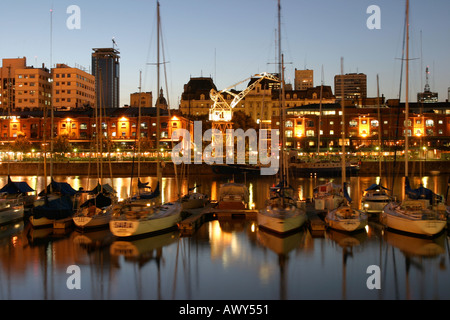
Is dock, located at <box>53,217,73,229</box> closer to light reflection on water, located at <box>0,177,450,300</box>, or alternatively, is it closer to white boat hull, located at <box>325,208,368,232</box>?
light reflection on water, located at <box>0,177,450,300</box>

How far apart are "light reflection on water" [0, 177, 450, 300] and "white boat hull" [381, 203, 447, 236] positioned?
1.40 feet

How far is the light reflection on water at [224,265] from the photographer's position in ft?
49.5

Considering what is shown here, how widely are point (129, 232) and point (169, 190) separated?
24561 millimetres

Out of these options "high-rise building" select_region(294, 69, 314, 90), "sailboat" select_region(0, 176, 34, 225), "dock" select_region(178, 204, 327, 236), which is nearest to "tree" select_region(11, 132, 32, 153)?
"sailboat" select_region(0, 176, 34, 225)

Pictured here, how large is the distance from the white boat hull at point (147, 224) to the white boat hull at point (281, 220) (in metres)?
4.79

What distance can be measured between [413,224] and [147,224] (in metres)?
13.0

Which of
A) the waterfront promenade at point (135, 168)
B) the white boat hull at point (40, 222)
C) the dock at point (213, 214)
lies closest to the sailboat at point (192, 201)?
the dock at point (213, 214)

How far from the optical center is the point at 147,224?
854 inches

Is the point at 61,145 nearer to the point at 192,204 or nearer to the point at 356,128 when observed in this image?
the point at 192,204

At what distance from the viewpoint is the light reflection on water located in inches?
594

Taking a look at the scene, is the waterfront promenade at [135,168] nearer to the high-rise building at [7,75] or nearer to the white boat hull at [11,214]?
the white boat hull at [11,214]

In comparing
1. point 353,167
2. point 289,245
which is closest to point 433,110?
point 353,167

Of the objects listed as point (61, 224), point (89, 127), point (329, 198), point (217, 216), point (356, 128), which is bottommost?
point (217, 216)

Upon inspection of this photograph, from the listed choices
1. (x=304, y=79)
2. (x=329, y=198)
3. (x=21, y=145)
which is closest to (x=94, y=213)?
(x=329, y=198)
